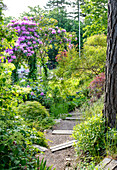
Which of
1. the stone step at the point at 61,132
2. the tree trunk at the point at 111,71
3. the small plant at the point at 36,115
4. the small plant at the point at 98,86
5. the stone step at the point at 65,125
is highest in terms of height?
the tree trunk at the point at 111,71

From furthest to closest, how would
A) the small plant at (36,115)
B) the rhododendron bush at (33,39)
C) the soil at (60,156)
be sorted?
the rhododendron bush at (33,39) → the small plant at (36,115) → the soil at (60,156)

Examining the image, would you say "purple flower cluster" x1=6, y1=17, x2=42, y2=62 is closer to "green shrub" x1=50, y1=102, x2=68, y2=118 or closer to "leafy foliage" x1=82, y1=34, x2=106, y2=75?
"leafy foliage" x1=82, y1=34, x2=106, y2=75

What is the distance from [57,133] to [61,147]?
0.72 metres

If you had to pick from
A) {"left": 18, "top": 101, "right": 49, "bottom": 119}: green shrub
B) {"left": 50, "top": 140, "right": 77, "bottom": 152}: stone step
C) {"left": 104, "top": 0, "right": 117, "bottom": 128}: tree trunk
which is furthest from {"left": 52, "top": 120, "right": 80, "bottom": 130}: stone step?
{"left": 104, "top": 0, "right": 117, "bottom": 128}: tree trunk

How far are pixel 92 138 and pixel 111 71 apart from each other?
1042 mm

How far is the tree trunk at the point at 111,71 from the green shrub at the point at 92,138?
0.58 ft

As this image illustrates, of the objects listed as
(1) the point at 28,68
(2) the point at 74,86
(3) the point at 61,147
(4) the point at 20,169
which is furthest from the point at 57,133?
(2) the point at 74,86

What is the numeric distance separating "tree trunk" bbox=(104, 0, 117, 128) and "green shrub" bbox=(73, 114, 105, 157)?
177mm

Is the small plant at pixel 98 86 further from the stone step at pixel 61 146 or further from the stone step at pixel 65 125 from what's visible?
the stone step at pixel 61 146

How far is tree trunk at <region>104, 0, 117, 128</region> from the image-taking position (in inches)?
108

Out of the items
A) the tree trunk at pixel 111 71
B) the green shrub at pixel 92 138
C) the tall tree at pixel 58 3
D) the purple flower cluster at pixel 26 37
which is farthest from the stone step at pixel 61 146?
the tall tree at pixel 58 3

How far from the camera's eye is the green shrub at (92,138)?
260cm

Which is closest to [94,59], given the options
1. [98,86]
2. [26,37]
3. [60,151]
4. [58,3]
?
[98,86]

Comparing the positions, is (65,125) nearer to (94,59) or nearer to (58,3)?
(94,59)
